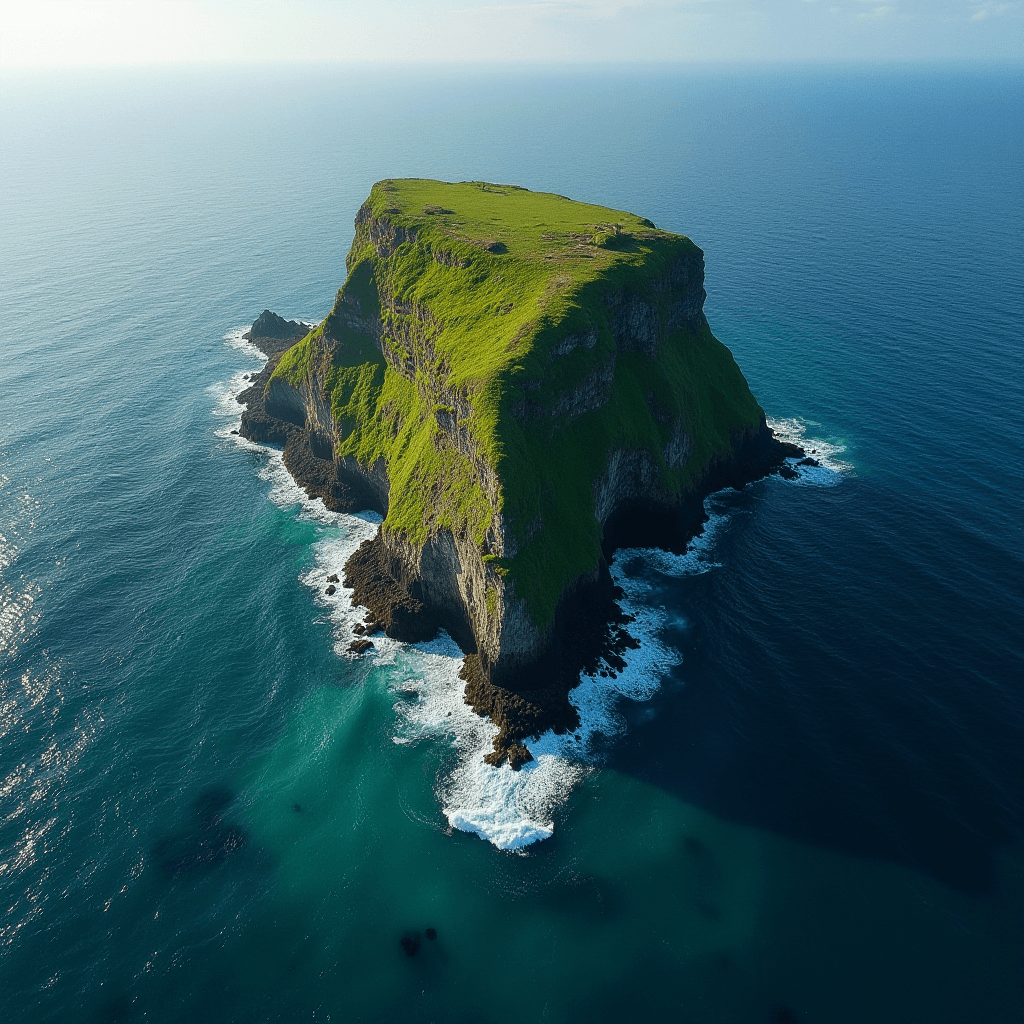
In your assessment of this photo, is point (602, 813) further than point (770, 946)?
Yes

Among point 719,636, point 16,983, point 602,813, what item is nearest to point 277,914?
point 16,983

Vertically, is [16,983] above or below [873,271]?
below

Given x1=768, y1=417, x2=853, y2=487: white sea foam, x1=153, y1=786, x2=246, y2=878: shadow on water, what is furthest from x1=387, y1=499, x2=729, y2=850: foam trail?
x1=768, y1=417, x2=853, y2=487: white sea foam

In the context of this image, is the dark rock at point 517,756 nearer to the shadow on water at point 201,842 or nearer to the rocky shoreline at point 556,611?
the rocky shoreline at point 556,611

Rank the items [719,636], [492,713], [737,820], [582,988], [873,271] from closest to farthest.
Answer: [582,988] → [737,820] → [492,713] → [719,636] → [873,271]

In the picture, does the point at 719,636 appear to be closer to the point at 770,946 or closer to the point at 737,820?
the point at 737,820

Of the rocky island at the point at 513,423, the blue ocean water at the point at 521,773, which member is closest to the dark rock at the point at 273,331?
the rocky island at the point at 513,423
